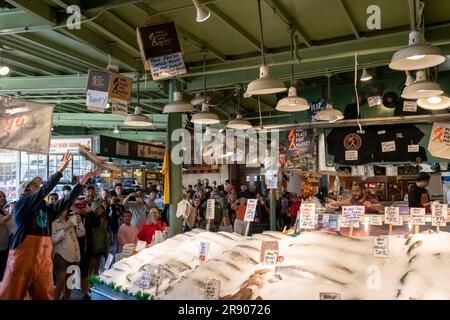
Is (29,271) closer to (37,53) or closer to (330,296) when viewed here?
(330,296)

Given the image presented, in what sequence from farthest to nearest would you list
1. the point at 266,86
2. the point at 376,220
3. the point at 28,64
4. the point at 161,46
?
the point at 28,64
the point at 161,46
the point at 266,86
the point at 376,220

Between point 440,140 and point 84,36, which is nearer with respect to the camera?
point 84,36

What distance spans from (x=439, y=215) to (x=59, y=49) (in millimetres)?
5587

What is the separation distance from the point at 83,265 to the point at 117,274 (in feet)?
10.1

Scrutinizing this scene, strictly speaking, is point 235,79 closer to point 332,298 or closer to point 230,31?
point 230,31

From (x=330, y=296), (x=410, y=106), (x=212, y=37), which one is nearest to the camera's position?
(x=330, y=296)

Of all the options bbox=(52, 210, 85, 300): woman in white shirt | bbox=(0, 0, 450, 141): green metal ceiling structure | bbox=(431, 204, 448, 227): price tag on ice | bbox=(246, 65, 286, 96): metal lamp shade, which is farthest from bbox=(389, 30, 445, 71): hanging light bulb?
bbox=(52, 210, 85, 300): woman in white shirt

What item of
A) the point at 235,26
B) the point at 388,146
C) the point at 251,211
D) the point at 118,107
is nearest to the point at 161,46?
the point at 235,26

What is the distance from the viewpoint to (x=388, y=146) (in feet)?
28.2

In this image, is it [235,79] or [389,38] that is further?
[235,79]

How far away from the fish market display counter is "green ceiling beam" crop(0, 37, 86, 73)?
408cm

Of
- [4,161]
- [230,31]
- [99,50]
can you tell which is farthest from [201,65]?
[4,161]

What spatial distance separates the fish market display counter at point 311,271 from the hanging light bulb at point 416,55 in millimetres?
1396

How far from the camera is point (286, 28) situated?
20.8ft
